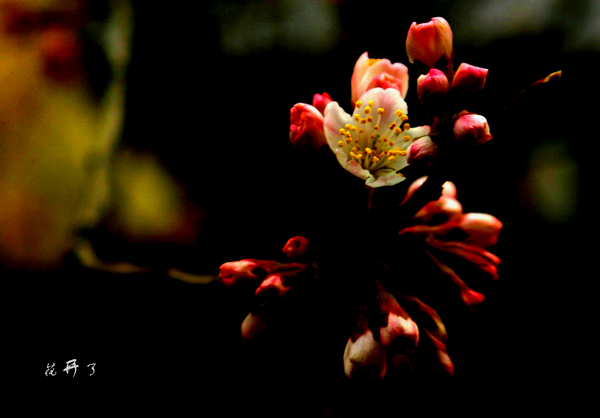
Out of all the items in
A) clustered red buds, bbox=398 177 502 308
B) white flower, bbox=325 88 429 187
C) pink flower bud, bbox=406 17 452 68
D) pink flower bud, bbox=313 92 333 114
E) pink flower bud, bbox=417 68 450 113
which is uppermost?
pink flower bud, bbox=406 17 452 68

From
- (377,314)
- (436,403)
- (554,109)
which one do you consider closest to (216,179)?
(377,314)

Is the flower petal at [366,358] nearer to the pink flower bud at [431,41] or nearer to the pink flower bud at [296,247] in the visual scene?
the pink flower bud at [296,247]

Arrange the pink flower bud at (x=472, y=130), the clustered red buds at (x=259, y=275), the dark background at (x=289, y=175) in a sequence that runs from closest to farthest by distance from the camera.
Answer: the pink flower bud at (x=472, y=130)
the clustered red buds at (x=259, y=275)
the dark background at (x=289, y=175)

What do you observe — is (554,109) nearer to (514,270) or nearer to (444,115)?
(514,270)

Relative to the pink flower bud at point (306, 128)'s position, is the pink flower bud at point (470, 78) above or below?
above

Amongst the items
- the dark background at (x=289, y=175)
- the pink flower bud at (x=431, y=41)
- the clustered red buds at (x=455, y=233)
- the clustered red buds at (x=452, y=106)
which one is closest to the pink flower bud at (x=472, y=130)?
the clustered red buds at (x=452, y=106)

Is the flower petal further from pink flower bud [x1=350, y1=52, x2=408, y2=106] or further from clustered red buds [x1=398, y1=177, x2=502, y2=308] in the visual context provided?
pink flower bud [x1=350, y1=52, x2=408, y2=106]

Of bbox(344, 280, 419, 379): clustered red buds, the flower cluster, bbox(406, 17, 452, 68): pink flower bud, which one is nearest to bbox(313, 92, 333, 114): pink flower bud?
the flower cluster

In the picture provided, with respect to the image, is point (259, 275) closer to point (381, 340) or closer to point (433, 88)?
point (381, 340)
